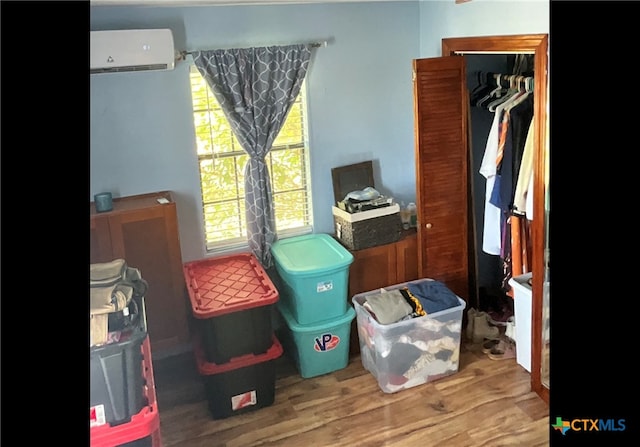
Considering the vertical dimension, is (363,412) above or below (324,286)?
below

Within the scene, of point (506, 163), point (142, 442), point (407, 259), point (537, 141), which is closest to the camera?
point (142, 442)

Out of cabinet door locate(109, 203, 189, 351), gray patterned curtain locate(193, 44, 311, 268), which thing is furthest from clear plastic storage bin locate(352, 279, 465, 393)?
cabinet door locate(109, 203, 189, 351)

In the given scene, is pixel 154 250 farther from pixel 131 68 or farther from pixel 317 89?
pixel 317 89

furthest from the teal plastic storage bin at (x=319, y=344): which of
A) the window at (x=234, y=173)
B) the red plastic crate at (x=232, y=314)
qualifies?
the window at (x=234, y=173)

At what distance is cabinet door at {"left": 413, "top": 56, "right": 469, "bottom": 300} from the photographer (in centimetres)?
337

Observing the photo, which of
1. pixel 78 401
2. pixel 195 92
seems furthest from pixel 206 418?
pixel 78 401

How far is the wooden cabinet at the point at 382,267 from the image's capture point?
3.53m

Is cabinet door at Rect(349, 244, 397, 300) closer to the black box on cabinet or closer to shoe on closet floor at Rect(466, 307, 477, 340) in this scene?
the black box on cabinet

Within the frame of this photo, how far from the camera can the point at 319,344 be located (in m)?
3.39

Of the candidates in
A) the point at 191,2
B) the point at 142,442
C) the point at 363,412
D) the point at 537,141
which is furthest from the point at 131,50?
the point at 363,412

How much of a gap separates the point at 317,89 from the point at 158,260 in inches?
51.5

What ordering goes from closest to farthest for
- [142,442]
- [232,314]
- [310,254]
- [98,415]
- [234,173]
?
[98,415] < [142,442] < [232,314] < [310,254] < [234,173]

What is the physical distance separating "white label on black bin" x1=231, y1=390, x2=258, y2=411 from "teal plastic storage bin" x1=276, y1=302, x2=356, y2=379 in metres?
0.38

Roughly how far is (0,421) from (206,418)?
8.30 feet
